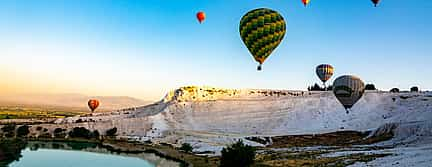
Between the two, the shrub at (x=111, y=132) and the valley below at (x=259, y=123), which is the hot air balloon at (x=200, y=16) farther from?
the shrub at (x=111, y=132)

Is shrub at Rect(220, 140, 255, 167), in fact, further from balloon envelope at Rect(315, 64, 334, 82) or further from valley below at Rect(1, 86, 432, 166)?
balloon envelope at Rect(315, 64, 334, 82)

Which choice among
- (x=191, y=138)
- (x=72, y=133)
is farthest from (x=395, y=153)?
(x=72, y=133)

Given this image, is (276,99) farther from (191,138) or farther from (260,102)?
(191,138)

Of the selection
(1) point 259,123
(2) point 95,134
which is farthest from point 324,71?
(2) point 95,134

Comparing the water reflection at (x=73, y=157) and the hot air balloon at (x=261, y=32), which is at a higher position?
the hot air balloon at (x=261, y=32)

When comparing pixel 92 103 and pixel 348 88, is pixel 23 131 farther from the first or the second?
pixel 348 88

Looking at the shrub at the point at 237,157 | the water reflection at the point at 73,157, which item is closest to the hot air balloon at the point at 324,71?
the water reflection at the point at 73,157
